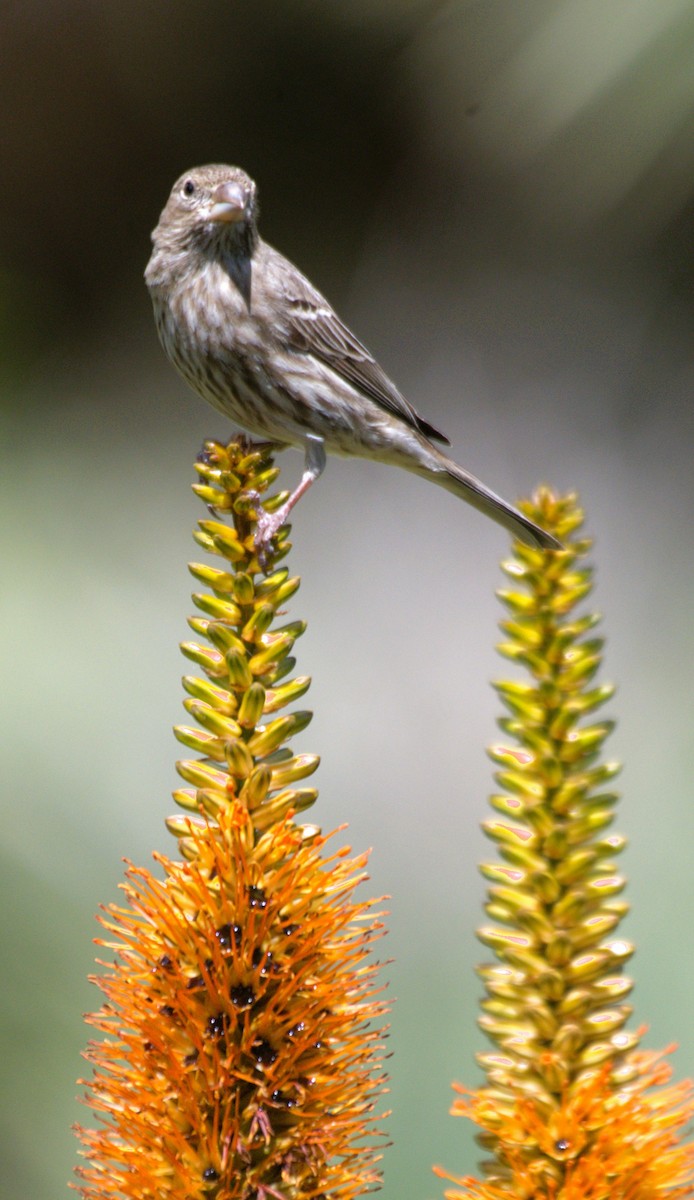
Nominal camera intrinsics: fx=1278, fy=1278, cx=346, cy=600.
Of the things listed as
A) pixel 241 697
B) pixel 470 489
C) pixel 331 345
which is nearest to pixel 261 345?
pixel 331 345

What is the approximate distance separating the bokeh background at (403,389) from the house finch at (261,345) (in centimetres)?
60

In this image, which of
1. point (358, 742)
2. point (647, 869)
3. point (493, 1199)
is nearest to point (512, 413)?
point (358, 742)

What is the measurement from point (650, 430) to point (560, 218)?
42.0 inches

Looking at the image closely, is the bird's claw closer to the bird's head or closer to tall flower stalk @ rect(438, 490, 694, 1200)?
tall flower stalk @ rect(438, 490, 694, 1200)

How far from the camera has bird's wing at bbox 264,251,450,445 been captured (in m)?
3.05

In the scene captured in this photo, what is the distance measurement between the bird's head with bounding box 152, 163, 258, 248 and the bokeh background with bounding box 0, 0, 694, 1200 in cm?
55

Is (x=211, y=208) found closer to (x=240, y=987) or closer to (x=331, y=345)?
(x=331, y=345)

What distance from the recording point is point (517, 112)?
17.2 feet

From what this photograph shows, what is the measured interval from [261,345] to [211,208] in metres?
0.32

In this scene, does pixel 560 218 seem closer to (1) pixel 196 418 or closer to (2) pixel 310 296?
(1) pixel 196 418

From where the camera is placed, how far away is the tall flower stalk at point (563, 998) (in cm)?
95

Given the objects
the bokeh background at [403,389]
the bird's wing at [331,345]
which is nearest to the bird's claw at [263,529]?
the bird's wing at [331,345]

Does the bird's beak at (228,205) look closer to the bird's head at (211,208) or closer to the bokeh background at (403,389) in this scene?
the bird's head at (211,208)

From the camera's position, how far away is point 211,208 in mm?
2844
